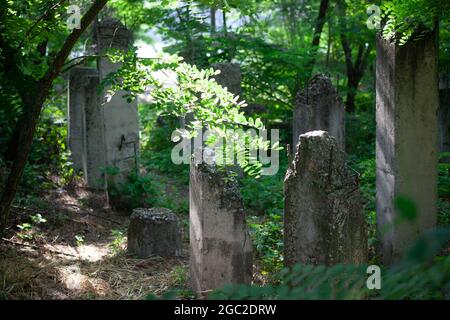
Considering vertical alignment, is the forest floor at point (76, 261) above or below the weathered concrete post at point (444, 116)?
below

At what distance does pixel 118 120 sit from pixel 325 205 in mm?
5500

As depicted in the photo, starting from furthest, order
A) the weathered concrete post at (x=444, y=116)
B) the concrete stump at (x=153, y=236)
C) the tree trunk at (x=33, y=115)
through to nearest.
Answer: the weathered concrete post at (x=444, y=116) → the concrete stump at (x=153, y=236) → the tree trunk at (x=33, y=115)

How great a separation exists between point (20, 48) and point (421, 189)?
15.9ft

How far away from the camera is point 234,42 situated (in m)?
13.7

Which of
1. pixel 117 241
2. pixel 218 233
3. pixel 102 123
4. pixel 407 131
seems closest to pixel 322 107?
pixel 407 131

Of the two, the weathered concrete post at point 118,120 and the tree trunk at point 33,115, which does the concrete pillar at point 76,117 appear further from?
the tree trunk at point 33,115

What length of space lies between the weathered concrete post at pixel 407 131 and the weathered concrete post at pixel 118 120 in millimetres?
4737

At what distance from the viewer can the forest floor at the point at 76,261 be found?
5.62 meters

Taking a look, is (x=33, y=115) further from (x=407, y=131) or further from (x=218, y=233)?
(x=407, y=131)

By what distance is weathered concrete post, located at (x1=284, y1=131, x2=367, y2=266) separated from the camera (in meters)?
5.46

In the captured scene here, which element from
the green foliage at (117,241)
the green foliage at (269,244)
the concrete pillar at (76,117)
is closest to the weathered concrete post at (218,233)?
the green foliage at (269,244)

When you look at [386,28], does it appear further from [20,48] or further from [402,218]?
[402,218]
